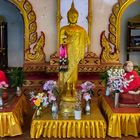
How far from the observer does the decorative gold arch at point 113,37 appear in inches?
259

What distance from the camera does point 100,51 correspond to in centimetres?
670

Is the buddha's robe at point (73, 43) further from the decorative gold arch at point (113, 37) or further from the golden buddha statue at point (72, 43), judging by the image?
the decorative gold arch at point (113, 37)

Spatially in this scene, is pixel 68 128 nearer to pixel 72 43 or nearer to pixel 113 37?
pixel 72 43

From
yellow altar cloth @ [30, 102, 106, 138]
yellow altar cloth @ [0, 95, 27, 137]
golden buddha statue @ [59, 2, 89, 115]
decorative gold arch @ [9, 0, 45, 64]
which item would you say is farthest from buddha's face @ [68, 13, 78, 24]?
decorative gold arch @ [9, 0, 45, 64]

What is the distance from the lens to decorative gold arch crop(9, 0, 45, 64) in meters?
6.51

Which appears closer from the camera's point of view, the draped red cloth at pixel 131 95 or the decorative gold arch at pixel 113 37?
the draped red cloth at pixel 131 95

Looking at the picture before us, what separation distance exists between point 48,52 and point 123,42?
170 centimetres

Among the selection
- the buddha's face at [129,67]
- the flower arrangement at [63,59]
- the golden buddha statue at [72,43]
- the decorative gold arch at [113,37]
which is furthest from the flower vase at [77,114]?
the decorative gold arch at [113,37]

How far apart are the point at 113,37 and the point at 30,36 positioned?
5.01 ft

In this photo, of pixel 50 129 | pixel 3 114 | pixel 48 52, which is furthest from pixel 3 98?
pixel 48 52

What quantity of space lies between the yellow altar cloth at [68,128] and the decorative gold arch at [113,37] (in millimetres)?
2450

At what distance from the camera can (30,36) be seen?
6582 mm

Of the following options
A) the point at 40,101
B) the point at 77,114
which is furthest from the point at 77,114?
the point at 40,101

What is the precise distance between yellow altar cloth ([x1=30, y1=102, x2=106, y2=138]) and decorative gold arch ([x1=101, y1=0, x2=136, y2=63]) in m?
2.45
